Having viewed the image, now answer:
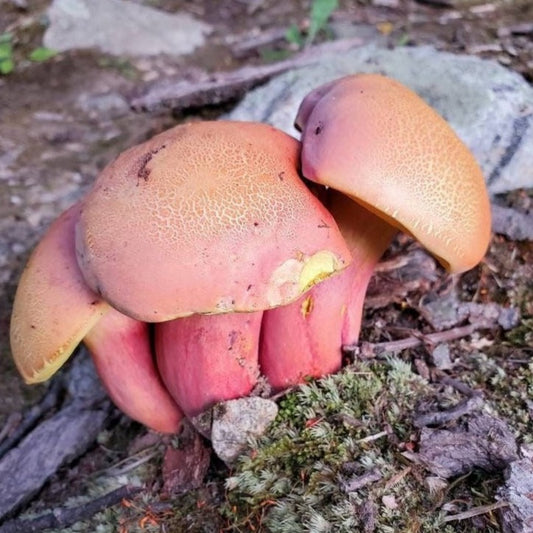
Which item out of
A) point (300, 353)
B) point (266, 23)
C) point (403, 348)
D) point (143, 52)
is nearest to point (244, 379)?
point (300, 353)

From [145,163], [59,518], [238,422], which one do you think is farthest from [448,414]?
[59,518]

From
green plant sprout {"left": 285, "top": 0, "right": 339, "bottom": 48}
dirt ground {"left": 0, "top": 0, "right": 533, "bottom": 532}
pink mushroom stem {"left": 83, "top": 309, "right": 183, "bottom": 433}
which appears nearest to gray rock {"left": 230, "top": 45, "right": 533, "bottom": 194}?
dirt ground {"left": 0, "top": 0, "right": 533, "bottom": 532}

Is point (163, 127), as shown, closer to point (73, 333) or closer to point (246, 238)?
point (73, 333)

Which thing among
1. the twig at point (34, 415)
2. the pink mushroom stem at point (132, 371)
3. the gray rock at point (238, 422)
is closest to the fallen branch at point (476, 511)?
the gray rock at point (238, 422)

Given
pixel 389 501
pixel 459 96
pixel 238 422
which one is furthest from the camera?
pixel 459 96

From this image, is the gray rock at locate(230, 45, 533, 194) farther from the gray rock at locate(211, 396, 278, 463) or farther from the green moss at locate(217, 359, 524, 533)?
the gray rock at locate(211, 396, 278, 463)

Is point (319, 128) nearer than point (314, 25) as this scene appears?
Yes

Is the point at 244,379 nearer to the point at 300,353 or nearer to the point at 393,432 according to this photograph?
the point at 300,353

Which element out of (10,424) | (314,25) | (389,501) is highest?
(314,25)
